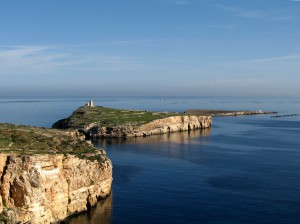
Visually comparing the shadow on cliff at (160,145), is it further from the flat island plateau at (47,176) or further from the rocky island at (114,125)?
the flat island plateau at (47,176)

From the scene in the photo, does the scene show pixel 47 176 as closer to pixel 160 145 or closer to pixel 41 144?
pixel 41 144

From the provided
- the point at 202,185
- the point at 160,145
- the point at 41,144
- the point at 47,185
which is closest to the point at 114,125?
the point at 160,145

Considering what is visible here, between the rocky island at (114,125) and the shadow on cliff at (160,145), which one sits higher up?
the rocky island at (114,125)

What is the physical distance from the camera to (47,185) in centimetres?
6028

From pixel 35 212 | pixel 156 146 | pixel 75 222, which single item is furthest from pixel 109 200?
pixel 156 146

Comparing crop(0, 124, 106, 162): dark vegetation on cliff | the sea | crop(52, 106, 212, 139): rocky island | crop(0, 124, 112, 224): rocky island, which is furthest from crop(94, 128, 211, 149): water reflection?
crop(0, 124, 112, 224): rocky island

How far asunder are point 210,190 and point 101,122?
364ft

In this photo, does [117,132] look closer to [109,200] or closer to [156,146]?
[156,146]

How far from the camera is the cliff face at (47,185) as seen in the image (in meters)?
56.6

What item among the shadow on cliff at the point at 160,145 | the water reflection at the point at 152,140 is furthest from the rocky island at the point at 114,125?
the shadow on cliff at the point at 160,145

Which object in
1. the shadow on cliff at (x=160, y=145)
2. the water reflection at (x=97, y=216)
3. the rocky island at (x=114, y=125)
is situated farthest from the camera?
the rocky island at (x=114, y=125)

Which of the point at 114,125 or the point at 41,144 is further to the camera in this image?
the point at 114,125

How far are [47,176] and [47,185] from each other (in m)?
1.44

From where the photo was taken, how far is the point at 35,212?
2260 inches
